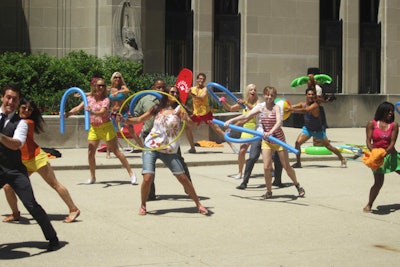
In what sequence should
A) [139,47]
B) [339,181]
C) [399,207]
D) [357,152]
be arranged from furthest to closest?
[139,47]
[357,152]
[339,181]
[399,207]

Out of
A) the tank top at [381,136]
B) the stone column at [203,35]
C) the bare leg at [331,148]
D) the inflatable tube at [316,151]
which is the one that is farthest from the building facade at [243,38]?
the tank top at [381,136]

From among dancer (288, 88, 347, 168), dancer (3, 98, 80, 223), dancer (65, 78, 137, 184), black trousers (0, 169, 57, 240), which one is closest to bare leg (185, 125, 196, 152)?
dancer (288, 88, 347, 168)

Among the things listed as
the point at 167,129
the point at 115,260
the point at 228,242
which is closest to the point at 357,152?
the point at 167,129

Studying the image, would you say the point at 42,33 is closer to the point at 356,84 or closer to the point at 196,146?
the point at 196,146

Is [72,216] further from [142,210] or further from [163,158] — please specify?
[163,158]

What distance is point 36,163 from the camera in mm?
10375

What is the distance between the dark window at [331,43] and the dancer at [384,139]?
60.3ft

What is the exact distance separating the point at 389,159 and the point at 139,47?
13.4 m

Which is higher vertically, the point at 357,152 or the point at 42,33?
the point at 42,33

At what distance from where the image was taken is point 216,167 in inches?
682

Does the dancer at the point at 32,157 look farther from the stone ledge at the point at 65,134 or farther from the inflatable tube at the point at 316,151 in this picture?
the inflatable tube at the point at 316,151

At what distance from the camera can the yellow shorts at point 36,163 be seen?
33.8 feet

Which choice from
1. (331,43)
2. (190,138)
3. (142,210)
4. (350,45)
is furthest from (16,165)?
(350,45)

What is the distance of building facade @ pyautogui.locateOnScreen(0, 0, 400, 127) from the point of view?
25359mm
